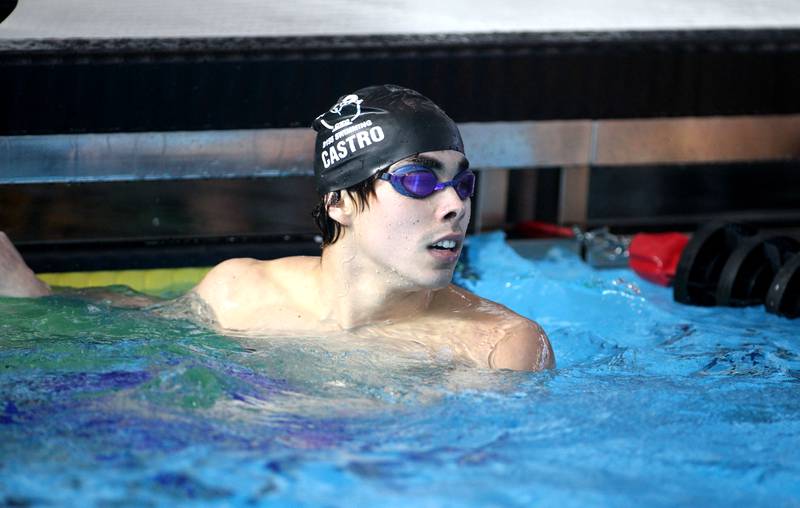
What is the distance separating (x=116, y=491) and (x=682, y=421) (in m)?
1.40

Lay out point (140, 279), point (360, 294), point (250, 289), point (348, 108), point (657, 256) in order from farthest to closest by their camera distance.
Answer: point (657, 256)
point (140, 279)
point (250, 289)
point (360, 294)
point (348, 108)

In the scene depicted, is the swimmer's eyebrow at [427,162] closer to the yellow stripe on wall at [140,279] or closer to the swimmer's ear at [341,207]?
the swimmer's ear at [341,207]

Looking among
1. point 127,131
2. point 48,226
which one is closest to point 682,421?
point 127,131

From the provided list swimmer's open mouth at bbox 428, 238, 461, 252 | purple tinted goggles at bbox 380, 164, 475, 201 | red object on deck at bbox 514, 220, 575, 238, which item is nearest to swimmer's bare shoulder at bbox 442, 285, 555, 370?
swimmer's open mouth at bbox 428, 238, 461, 252

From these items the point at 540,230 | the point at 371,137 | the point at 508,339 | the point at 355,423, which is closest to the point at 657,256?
the point at 540,230

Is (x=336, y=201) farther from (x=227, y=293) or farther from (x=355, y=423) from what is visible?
(x=355, y=423)

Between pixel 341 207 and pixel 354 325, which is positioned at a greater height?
pixel 341 207

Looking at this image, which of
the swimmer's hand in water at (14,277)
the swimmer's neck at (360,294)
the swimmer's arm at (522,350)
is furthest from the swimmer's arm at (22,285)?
the swimmer's arm at (522,350)

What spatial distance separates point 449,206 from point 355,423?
63 cm

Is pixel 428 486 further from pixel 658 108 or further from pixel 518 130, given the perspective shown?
pixel 658 108

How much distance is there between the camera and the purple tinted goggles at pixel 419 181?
2873 mm

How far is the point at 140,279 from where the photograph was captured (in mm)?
4457

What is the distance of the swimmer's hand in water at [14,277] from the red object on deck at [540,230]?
7.81ft

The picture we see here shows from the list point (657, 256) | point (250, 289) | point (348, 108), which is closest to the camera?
point (348, 108)
